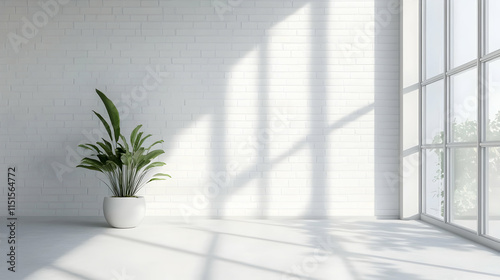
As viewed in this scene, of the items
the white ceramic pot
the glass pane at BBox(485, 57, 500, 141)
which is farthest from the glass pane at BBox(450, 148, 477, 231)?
the white ceramic pot

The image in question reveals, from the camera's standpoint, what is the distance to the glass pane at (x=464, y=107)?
12.6 feet

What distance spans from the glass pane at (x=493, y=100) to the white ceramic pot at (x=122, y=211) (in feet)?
10.3

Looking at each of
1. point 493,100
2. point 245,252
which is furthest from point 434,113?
point 245,252

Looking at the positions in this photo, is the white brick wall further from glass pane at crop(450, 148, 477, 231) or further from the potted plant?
glass pane at crop(450, 148, 477, 231)

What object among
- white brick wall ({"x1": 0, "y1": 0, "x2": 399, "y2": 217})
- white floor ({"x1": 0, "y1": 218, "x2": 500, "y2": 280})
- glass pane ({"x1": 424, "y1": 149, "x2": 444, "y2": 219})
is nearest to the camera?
white floor ({"x1": 0, "y1": 218, "x2": 500, "y2": 280})

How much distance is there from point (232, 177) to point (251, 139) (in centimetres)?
46

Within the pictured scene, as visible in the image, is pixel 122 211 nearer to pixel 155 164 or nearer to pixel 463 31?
pixel 155 164

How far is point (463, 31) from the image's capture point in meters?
4.03

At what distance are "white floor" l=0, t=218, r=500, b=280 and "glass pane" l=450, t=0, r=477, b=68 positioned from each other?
1.59 meters

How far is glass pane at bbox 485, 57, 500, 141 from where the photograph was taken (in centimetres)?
345

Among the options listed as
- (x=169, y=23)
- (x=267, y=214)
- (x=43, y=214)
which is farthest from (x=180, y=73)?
(x=43, y=214)

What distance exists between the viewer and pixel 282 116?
195 inches

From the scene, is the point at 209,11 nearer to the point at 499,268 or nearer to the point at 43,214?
the point at 43,214

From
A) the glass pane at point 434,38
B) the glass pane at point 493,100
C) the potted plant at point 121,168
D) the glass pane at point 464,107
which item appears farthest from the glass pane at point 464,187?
the potted plant at point 121,168
